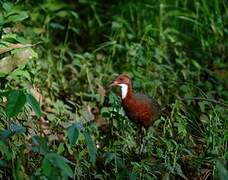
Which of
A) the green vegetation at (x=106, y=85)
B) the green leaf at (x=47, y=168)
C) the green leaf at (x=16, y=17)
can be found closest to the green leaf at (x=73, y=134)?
the green vegetation at (x=106, y=85)

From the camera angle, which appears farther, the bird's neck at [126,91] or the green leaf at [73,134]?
the bird's neck at [126,91]

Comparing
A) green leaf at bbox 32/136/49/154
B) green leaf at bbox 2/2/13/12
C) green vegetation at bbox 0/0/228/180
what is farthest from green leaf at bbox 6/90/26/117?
Result: green leaf at bbox 2/2/13/12

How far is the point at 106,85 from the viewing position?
580cm

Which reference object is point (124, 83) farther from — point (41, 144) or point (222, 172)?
point (222, 172)

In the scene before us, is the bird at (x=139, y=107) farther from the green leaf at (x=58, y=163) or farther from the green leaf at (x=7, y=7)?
the green leaf at (x=58, y=163)

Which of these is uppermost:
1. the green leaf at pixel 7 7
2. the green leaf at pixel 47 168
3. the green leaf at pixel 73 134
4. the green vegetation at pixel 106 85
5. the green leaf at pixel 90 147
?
the green leaf at pixel 7 7

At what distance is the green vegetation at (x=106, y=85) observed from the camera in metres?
3.92

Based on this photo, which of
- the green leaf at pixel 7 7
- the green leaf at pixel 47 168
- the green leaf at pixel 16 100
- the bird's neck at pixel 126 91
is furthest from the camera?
the bird's neck at pixel 126 91

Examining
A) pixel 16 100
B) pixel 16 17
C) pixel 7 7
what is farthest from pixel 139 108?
pixel 16 100

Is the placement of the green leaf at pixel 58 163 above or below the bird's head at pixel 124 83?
above

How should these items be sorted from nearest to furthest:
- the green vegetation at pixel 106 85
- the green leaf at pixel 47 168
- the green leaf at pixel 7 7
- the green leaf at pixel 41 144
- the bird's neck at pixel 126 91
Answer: the green leaf at pixel 47 168, the green leaf at pixel 41 144, the green vegetation at pixel 106 85, the green leaf at pixel 7 7, the bird's neck at pixel 126 91

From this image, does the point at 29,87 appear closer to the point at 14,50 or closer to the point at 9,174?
the point at 14,50

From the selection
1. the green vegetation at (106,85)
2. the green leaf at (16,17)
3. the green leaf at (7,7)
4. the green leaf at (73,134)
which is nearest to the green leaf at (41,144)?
the green vegetation at (106,85)

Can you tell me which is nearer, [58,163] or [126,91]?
[58,163]
